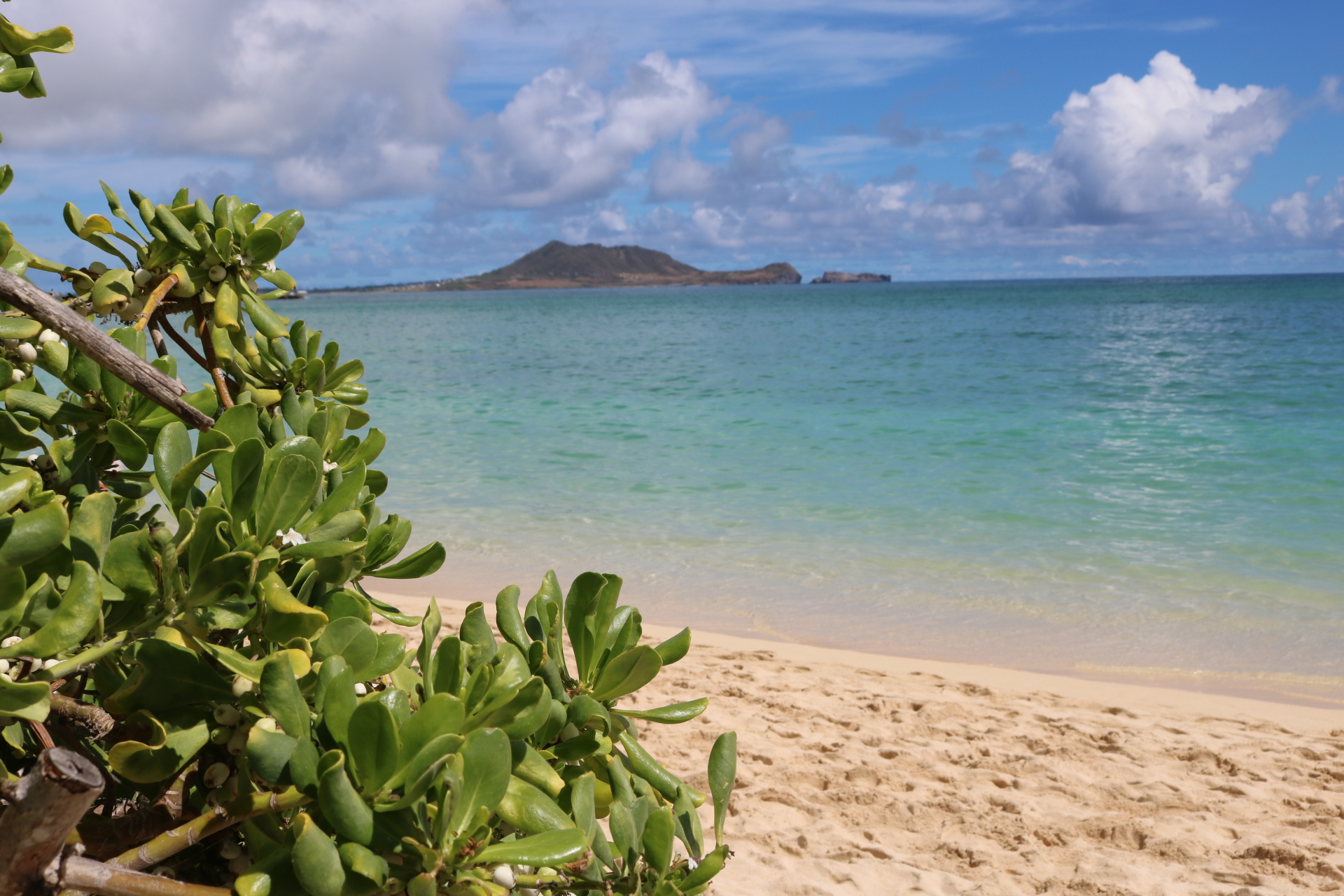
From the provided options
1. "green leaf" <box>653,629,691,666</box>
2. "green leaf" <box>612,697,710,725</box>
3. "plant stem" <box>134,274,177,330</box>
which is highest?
"plant stem" <box>134,274,177,330</box>

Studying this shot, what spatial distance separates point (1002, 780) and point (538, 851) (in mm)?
3163

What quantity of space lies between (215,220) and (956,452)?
10680 millimetres

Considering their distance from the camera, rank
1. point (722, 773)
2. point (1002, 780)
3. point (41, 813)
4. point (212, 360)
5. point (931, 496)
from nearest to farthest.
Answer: point (41, 813), point (722, 773), point (212, 360), point (1002, 780), point (931, 496)

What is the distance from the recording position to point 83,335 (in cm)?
92

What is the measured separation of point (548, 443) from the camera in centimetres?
1248

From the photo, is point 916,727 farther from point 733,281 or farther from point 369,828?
point 733,281

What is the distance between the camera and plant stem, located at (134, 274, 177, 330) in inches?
47.5

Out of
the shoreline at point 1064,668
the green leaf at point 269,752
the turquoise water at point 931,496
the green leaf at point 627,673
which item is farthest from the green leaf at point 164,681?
the turquoise water at point 931,496

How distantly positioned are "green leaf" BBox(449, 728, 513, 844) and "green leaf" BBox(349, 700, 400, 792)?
0.07 metres

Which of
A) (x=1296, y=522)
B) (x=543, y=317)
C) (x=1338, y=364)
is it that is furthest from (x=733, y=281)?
(x=1296, y=522)

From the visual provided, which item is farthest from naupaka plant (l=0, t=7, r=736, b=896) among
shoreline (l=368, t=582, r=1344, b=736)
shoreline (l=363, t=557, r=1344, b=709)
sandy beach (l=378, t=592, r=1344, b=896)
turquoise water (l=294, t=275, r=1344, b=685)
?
turquoise water (l=294, t=275, r=1344, b=685)

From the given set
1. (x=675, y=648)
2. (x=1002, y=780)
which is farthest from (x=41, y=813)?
(x=1002, y=780)

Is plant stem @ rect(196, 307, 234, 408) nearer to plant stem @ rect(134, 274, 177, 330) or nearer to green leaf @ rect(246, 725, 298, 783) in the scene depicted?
plant stem @ rect(134, 274, 177, 330)

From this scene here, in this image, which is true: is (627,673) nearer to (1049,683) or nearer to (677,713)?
(677,713)
